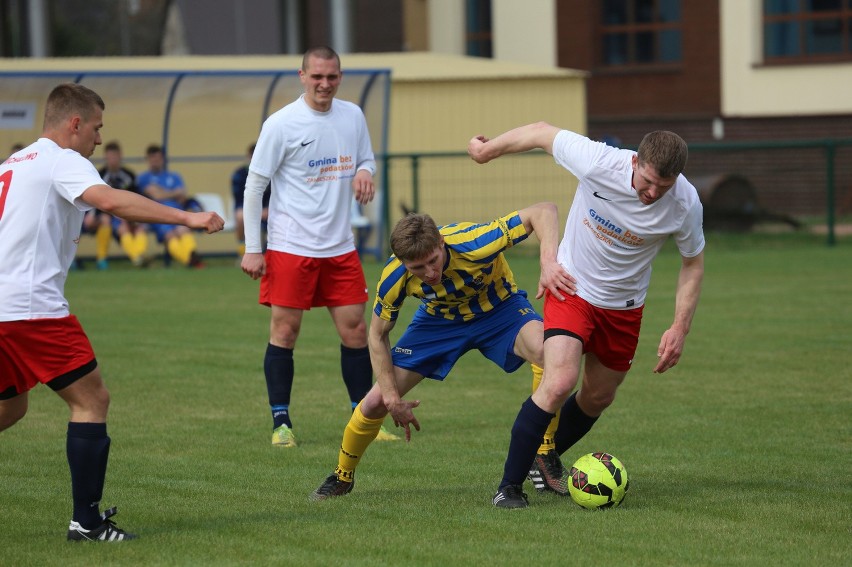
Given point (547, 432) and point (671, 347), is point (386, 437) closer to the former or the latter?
point (547, 432)

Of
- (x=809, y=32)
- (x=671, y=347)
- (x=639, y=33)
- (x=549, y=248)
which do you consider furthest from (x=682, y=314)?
(x=639, y=33)

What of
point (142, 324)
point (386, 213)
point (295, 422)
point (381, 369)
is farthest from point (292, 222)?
point (386, 213)

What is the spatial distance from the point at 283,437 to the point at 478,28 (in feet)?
91.8

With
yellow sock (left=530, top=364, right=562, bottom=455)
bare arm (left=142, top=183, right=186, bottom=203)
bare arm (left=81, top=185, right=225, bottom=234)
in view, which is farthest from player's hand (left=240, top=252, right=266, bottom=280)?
bare arm (left=142, top=183, right=186, bottom=203)

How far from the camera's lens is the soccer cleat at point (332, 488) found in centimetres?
627

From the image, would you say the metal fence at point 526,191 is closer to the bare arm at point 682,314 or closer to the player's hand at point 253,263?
the player's hand at point 253,263

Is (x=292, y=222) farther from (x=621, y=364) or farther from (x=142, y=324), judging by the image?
(x=142, y=324)

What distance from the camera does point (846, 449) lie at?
23.7 ft

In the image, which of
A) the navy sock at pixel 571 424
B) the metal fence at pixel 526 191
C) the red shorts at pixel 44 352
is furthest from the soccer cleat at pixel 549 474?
the metal fence at pixel 526 191

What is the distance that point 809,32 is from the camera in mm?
30906

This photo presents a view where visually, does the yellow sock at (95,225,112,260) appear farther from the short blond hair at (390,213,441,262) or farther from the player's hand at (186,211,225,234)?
the player's hand at (186,211,225,234)

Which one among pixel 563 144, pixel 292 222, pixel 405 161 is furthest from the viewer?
pixel 405 161

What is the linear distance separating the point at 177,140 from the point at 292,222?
1352 centimetres

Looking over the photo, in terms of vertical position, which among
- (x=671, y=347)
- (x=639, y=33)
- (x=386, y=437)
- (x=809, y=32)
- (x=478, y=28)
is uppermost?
(x=478, y=28)
